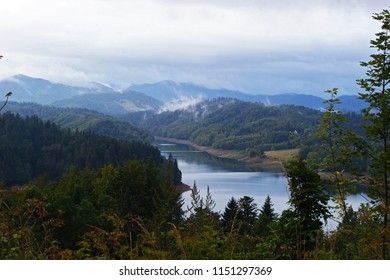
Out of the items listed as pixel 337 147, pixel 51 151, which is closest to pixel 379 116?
pixel 337 147

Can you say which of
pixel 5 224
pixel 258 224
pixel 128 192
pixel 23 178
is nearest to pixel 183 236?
pixel 5 224

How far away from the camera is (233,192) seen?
87.6m

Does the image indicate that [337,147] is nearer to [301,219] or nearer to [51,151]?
[301,219]

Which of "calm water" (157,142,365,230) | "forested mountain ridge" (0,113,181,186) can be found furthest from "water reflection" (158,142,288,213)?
"forested mountain ridge" (0,113,181,186)

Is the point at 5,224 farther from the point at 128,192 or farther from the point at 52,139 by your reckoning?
the point at 52,139

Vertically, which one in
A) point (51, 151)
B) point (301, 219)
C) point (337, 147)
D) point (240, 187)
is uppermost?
point (337, 147)

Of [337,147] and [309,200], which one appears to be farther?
[309,200]

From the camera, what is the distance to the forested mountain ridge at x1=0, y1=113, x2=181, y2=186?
121m

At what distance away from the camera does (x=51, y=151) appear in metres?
136

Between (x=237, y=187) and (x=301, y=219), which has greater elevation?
(x=301, y=219)

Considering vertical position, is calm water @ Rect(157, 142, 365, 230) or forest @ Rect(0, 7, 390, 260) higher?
forest @ Rect(0, 7, 390, 260)

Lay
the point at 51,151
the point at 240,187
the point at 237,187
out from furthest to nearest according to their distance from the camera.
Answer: the point at 51,151
the point at 240,187
the point at 237,187

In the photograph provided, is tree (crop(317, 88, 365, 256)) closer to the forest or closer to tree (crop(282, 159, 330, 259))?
the forest

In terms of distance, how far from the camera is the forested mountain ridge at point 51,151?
121250 mm
